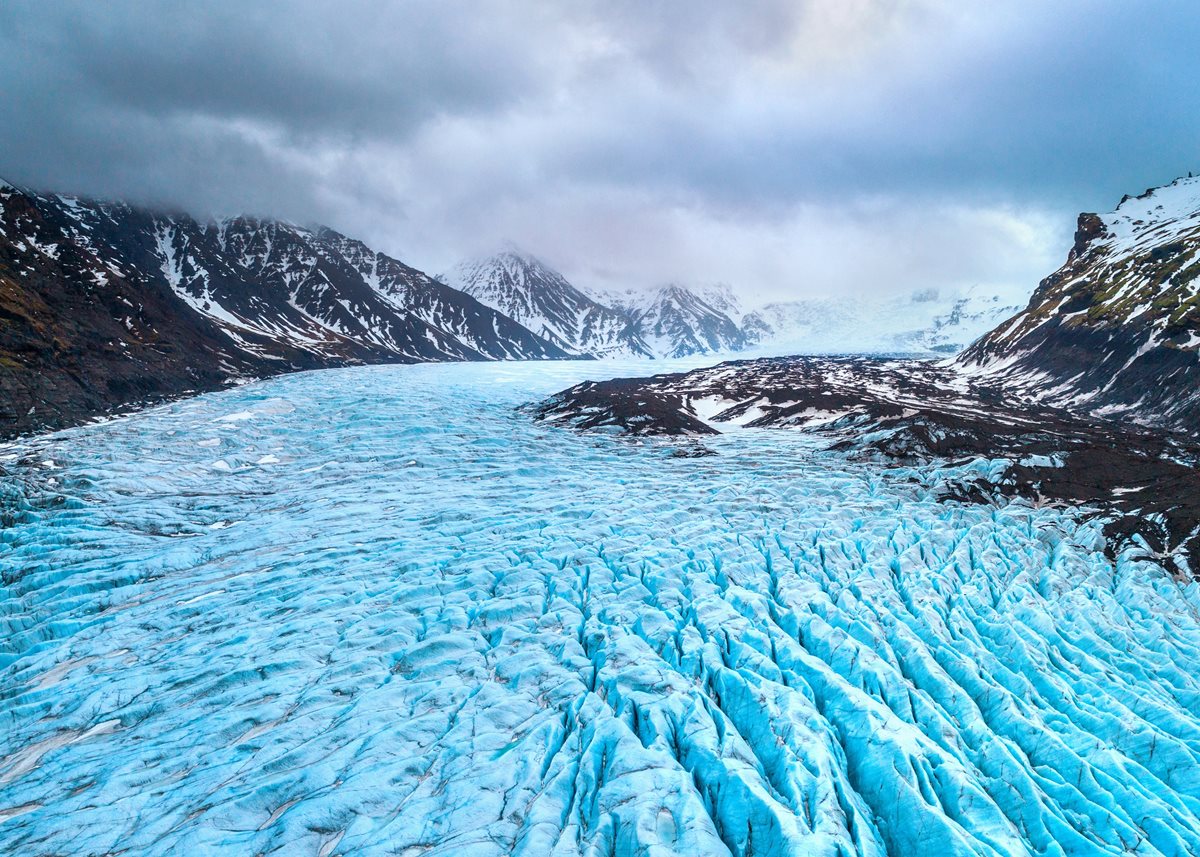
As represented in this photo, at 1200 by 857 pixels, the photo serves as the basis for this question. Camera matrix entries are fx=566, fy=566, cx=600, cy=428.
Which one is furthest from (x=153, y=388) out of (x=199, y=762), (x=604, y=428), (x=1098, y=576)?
(x=1098, y=576)

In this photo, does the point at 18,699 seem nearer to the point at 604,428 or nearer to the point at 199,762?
the point at 199,762

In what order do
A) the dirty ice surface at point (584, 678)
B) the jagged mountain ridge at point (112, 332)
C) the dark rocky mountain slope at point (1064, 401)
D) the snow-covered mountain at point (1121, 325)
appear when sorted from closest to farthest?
the dirty ice surface at point (584, 678) → the dark rocky mountain slope at point (1064, 401) → the jagged mountain ridge at point (112, 332) → the snow-covered mountain at point (1121, 325)

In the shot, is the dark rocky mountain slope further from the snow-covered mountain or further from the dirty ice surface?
the dirty ice surface

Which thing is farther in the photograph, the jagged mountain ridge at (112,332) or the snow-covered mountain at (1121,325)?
the snow-covered mountain at (1121,325)

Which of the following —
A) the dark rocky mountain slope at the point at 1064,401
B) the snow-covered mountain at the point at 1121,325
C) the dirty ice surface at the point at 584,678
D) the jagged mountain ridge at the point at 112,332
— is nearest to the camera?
the dirty ice surface at the point at 584,678

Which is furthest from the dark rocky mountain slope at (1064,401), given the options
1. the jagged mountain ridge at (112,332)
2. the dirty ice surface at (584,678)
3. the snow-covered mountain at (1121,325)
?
the jagged mountain ridge at (112,332)

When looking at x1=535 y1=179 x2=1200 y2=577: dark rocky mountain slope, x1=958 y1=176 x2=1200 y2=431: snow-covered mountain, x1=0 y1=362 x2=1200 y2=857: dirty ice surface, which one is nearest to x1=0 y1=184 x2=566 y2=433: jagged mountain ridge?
x1=0 y1=362 x2=1200 y2=857: dirty ice surface

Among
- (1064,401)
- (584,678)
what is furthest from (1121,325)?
(584,678)

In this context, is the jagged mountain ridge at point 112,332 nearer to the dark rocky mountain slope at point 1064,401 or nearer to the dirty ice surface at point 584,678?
the dirty ice surface at point 584,678
